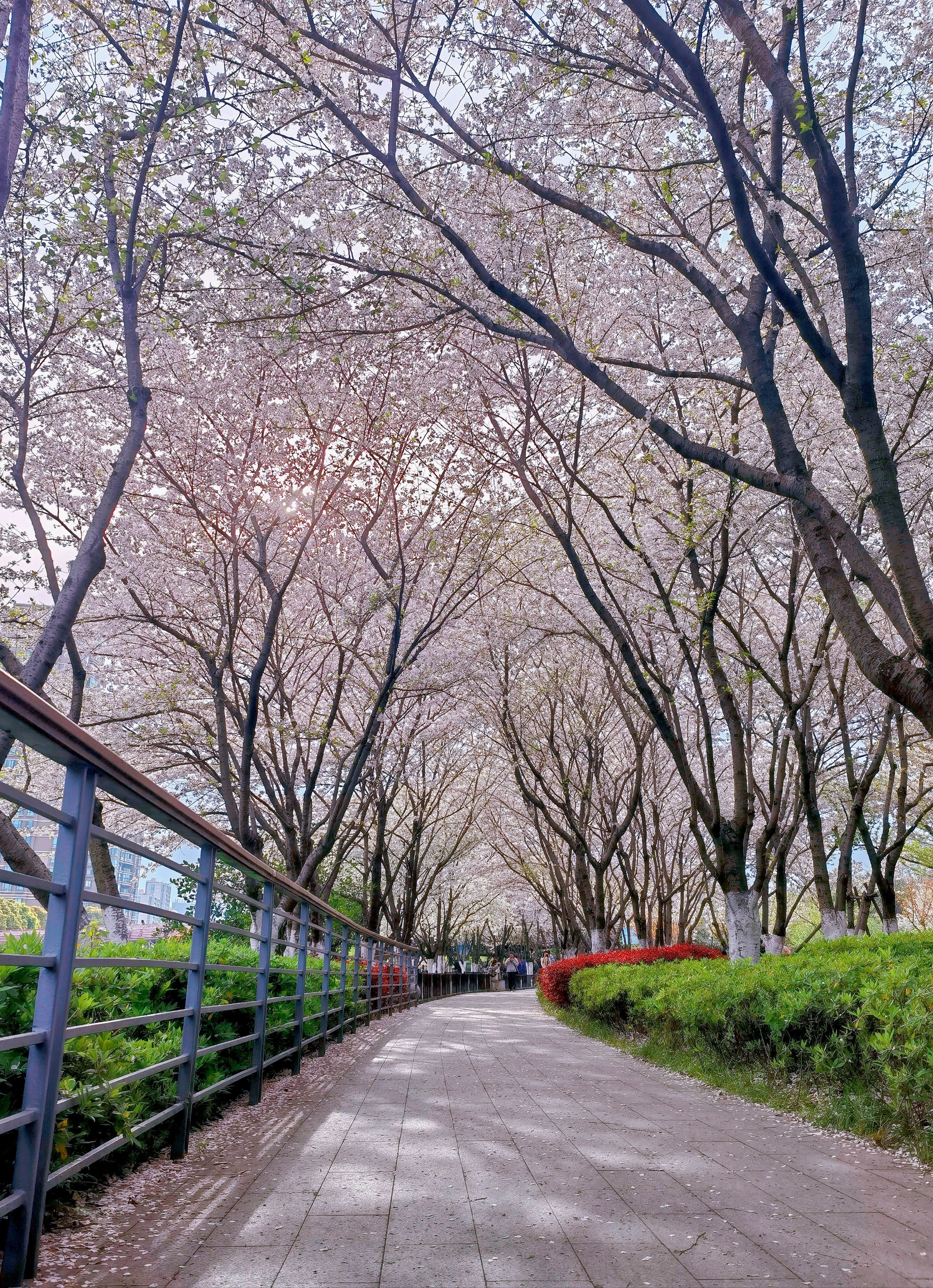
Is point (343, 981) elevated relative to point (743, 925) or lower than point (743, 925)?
lower

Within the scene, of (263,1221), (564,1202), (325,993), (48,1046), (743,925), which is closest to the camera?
(48,1046)

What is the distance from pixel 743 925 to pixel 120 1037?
8138mm

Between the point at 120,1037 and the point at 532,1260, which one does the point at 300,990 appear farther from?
the point at 532,1260

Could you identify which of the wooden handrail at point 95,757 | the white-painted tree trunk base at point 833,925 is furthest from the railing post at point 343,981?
the white-painted tree trunk base at point 833,925

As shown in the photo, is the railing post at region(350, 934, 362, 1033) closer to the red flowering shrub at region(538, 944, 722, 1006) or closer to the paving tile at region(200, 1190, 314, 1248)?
the red flowering shrub at region(538, 944, 722, 1006)

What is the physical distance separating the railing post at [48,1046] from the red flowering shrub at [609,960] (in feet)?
33.5

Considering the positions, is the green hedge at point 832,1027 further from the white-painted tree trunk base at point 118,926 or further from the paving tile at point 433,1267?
the white-painted tree trunk base at point 118,926

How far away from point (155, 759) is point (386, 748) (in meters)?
4.59

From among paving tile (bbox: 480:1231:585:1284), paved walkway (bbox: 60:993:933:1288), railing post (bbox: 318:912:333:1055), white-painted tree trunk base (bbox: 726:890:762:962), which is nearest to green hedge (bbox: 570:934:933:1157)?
paved walkway (bbox: 60:993:933:1288)

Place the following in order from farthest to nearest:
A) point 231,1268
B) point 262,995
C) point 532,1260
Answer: point 262,995
point 532,1260
point 231,1268

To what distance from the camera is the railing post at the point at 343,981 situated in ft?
29.5

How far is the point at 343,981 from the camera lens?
9.05 metres

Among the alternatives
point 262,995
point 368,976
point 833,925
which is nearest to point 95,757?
point 262,995

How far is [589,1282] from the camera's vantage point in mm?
2549
